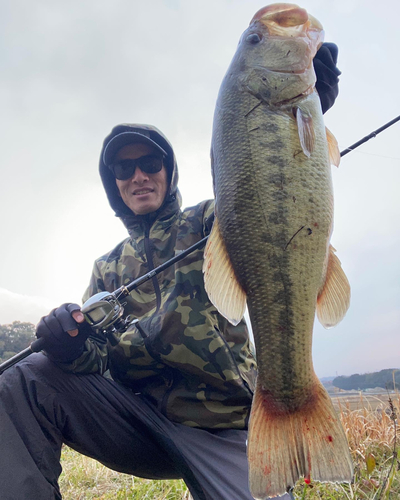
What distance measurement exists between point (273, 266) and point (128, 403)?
164 centimetres

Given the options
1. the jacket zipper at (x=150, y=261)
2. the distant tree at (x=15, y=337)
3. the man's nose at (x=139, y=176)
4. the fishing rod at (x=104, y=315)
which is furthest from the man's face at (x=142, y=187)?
the distant tree at (x=15, y=337)

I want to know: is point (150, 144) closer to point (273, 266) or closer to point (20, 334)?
point (273, 266)

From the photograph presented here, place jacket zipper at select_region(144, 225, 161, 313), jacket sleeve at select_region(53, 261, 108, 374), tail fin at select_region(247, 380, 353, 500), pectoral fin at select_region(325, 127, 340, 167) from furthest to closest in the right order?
jacket zipper at select_region(144, 225, 161, 313)
jacket sleeve at select_region(53, 261, 108, 374)
pectoral fin at select_region(325, 127, 340, 167)
tail fin at select_region(247, 380, 353, 500)

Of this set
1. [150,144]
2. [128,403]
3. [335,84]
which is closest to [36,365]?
[128,403]

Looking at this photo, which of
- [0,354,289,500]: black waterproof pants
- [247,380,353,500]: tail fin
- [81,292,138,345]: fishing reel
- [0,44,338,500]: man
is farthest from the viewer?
[81,292,138,345]: fishing reel

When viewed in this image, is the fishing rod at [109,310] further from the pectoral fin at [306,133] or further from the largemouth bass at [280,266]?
the pectoral fin at [306,133]

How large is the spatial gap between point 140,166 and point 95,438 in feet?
7.18

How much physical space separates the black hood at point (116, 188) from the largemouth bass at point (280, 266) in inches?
62.0

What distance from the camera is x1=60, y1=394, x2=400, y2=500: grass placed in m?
2.77

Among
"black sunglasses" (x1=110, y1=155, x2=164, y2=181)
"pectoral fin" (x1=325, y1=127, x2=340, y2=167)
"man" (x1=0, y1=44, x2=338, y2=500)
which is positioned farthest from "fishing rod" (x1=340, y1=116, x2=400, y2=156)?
"black sunglasses" (x1=110, y1=155, x2=164, y2=181)

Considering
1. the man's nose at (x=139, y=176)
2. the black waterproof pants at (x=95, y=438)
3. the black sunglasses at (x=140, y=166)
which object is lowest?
the black waterproof pants at (x=95, y=438)

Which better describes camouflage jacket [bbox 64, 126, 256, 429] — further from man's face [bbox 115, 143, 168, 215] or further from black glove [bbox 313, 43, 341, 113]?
black glove [bbox 313, 43, 341, 113]

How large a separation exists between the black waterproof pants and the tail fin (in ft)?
2.58

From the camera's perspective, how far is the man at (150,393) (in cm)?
227
